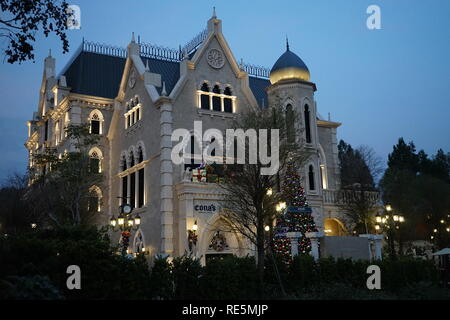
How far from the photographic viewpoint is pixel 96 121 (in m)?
35.6

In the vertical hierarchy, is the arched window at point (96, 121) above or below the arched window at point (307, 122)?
above

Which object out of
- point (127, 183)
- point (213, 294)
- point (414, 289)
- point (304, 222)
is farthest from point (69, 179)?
point (414, 289)

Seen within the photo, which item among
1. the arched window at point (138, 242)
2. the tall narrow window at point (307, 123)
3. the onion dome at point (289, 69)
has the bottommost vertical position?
the arched window at point (138, 242)

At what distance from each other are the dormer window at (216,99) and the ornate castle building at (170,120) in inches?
2.8

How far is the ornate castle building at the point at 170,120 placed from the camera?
90.7 feet

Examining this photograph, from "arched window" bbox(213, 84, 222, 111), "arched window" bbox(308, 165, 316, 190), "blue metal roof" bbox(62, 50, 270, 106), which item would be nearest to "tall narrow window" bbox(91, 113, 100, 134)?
"blue metal roof" bbox(62, 50, 270, 106)

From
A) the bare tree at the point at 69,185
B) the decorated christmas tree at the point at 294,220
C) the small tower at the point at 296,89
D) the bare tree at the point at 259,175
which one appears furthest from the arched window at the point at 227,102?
the bare tree at the point at 259,175

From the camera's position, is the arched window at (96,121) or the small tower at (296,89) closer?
the small tower at (296,89)

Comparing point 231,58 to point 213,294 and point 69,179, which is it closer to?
point 69,179

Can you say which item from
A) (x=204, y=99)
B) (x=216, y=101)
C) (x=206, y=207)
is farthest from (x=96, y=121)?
(x=206, y=207)

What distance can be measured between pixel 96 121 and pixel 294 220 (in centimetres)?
1829

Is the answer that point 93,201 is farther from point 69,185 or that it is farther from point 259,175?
point 259,175

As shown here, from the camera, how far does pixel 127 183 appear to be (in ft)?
108

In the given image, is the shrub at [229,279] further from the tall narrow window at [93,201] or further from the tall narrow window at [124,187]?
the tall narrow window at [93,201]
